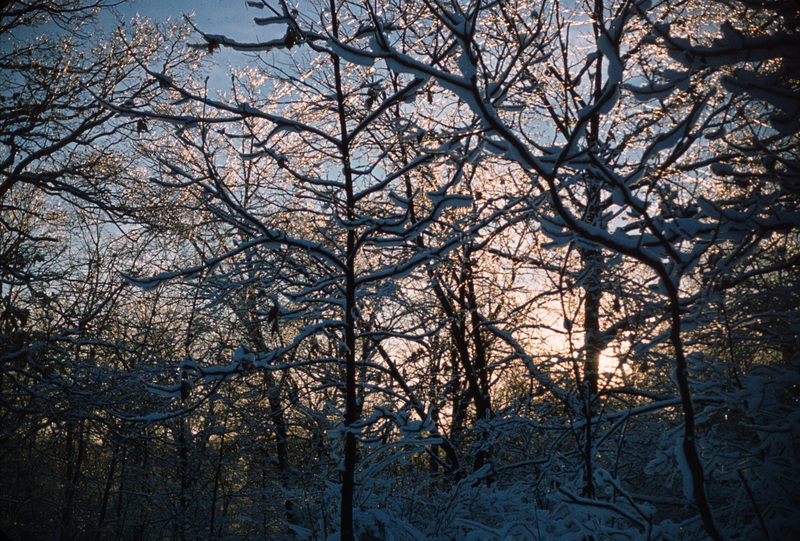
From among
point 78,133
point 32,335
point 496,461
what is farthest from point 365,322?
point 78,133

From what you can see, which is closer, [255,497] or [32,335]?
[32,335]

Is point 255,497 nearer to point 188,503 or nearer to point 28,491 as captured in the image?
point 188,503

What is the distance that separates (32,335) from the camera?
205 inches

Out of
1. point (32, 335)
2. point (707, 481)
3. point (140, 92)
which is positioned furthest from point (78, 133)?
point (707, 481)

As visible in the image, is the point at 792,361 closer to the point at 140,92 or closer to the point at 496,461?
the point at 496,461

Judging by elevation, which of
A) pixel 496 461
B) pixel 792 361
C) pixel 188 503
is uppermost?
pixel 792 361

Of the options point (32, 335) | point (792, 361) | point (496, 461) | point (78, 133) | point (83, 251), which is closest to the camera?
point (792, 361)

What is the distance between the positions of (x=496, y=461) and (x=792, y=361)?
9.90ft

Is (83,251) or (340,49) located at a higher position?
(83,251)

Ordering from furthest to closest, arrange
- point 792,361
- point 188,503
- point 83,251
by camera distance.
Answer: point 83,251 < point 188,503 < point 792,361

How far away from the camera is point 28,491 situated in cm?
831

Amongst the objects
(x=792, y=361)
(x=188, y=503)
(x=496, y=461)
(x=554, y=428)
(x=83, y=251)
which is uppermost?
(x=83, y=251)

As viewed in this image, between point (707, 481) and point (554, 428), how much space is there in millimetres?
1280

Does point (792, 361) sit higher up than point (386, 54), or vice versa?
point (386, 54)
